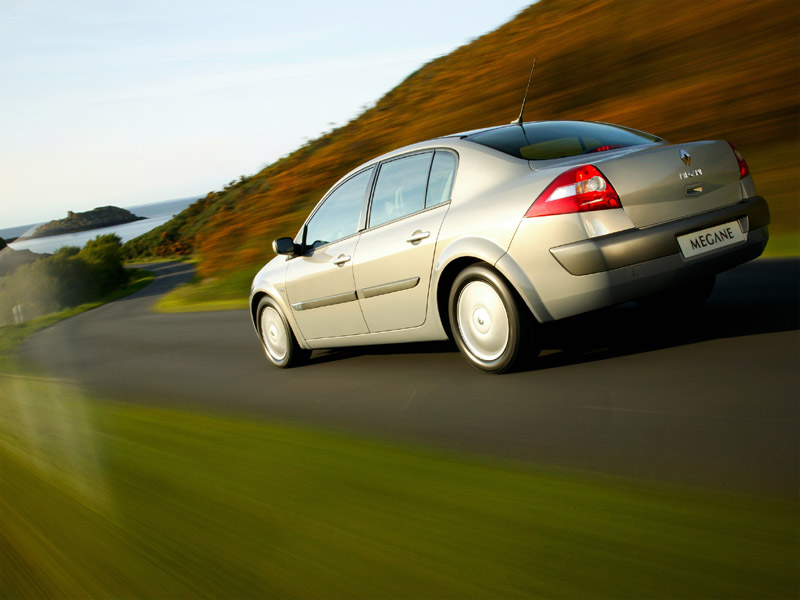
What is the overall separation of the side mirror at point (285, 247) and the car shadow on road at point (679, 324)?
131cm

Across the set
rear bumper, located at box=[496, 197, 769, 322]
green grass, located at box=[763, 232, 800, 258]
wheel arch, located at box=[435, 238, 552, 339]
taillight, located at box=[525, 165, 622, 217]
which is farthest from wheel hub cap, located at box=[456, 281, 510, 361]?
green grass, located at box=[763, 232, 800, 258]

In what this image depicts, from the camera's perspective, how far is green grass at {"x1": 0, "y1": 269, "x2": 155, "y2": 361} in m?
18.5

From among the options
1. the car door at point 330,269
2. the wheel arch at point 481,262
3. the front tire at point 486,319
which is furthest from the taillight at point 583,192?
the car door at point 330,269

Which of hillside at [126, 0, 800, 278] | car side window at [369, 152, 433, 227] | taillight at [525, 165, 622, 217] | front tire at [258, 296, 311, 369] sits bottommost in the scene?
front tire at [258, 296, 311, 369]

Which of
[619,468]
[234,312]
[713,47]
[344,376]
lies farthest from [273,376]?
[713,47]

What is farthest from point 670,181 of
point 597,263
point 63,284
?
point 63,284

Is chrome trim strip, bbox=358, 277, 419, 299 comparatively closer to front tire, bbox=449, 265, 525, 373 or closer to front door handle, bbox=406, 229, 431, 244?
front door handle, bbox=406, 229, 431, 244

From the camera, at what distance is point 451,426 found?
4.61m

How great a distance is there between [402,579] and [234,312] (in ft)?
38.0

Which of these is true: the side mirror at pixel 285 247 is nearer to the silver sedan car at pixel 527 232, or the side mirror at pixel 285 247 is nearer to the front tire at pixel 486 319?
the silver sedan car at pixel 527 232

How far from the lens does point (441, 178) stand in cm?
556

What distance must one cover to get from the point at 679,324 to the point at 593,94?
11700 millimetres

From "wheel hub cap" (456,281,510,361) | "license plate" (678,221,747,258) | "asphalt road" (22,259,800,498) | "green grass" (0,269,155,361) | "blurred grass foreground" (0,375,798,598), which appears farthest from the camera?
"green grass" (0,269,155,361)

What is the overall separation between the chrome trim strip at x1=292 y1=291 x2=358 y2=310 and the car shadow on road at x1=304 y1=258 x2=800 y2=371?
2.74 ft
